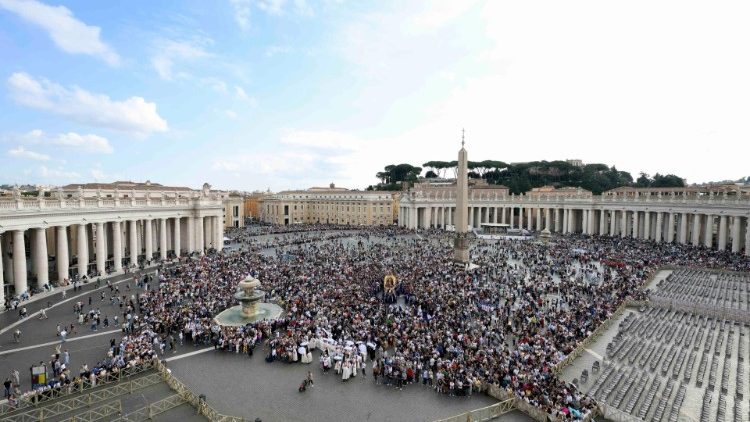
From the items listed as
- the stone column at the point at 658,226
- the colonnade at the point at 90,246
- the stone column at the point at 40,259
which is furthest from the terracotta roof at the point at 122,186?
the stone column at the point at 658,226

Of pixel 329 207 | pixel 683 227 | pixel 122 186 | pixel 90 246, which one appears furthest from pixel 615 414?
pixel 329 207

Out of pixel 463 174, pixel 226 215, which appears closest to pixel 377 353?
pixel 463 174

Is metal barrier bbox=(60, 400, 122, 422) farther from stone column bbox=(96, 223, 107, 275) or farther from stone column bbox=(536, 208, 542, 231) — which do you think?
stone column bbox=(536, 208, 542, 231)

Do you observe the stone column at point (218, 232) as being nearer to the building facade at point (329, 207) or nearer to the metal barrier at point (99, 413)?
the metal barrier at point (99, 413)

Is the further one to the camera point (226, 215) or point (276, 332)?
point (226, 215)

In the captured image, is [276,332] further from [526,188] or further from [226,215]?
[526,188]

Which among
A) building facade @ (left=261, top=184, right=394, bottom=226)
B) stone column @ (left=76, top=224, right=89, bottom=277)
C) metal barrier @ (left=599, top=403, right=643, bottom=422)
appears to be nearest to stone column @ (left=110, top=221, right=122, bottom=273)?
stone column @ (left=76, top=224, right=89, bottom=277)

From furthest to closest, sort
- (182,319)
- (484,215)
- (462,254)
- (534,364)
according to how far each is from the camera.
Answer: (484,215)
(462,254)
(182,319)
(534,364)
